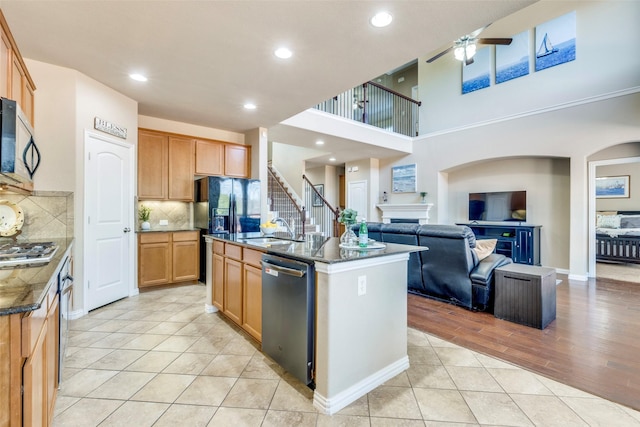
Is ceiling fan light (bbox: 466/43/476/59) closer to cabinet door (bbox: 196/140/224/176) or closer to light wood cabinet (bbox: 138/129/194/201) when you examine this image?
cabinet door (bbox: 196/140/224/176)

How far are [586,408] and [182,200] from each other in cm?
534

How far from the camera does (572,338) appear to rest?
2.78m

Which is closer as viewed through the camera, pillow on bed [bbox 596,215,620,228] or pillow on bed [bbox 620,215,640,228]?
pillow on bed [bbox 620,215,640,228]

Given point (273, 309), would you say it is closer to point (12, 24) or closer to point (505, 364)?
point (505, 364)

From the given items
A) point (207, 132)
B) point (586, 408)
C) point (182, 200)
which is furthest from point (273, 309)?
point (207, 132)

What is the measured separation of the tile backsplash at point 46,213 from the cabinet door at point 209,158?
202cm

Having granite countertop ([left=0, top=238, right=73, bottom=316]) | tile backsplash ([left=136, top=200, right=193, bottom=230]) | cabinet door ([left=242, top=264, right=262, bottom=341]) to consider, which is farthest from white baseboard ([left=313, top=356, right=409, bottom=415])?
tile backsplash ([left=136, top=200, right=193, bottom=230])

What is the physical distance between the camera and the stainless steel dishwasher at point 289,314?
6.30 ft

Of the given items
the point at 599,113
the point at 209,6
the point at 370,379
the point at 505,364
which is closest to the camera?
the point at 370,379

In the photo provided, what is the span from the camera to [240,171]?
5.52m

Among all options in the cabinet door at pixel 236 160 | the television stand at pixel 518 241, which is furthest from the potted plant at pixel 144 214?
the television stand at pixel 518 241

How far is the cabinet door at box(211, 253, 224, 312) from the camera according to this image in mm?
3182

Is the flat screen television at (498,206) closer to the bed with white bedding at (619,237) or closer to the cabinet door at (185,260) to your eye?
the bed with white bedding at (619,237)

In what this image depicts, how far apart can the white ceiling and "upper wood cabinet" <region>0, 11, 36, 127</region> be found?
0.72ft
